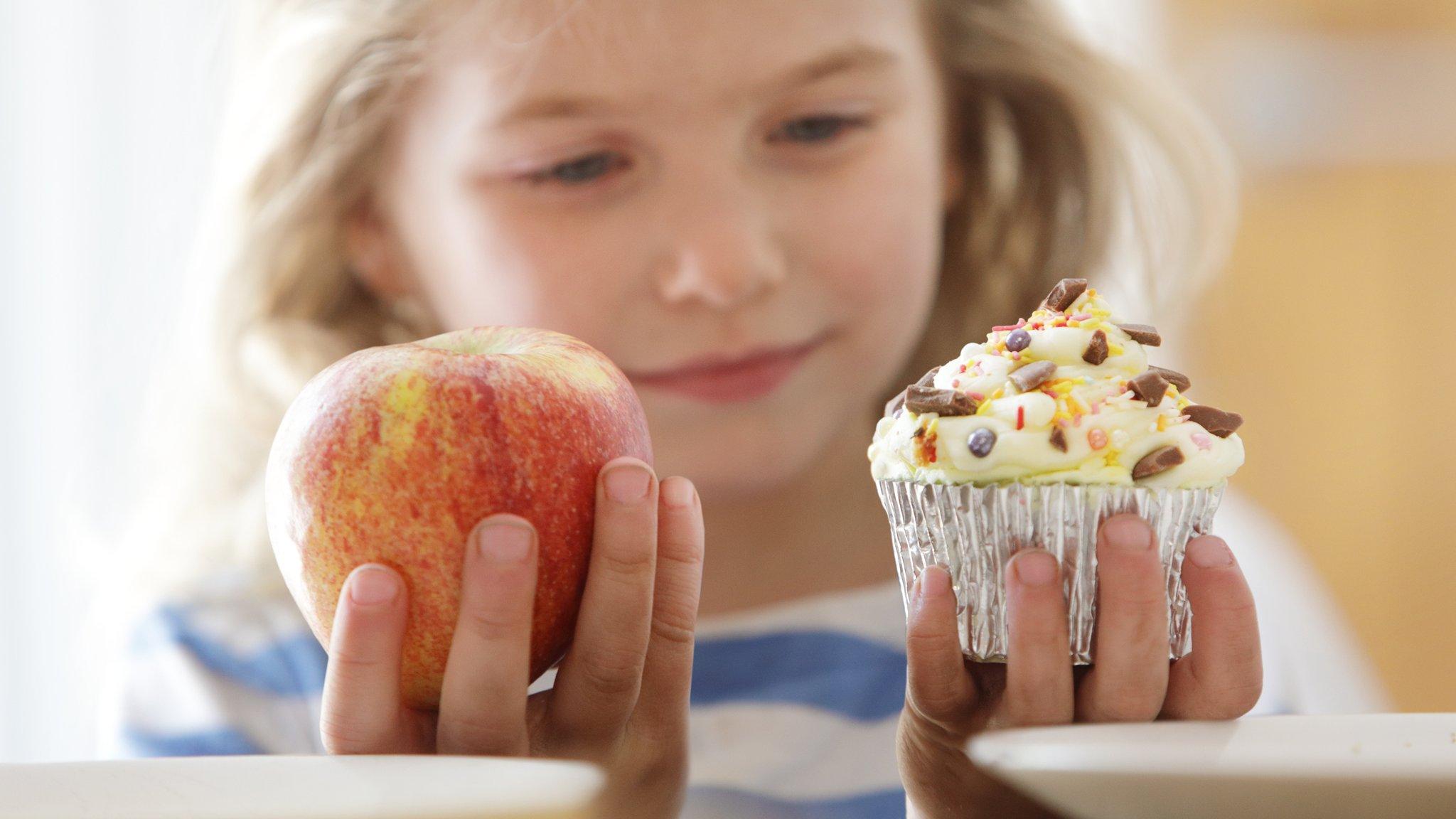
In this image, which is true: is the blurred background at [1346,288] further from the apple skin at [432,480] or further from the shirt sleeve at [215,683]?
the apple skin at [432,480]

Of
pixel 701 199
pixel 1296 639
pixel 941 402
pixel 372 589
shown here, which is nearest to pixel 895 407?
pixel 941 402

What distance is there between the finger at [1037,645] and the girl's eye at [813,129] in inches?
21.4

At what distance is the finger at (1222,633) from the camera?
0.54 metres

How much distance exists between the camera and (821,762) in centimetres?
96

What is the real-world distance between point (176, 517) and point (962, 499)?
1230 mm

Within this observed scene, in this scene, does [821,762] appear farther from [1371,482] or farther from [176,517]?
[1371,482]

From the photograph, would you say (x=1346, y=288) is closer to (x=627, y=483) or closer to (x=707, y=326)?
(x=707, y=326)

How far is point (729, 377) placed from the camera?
104 centimetres

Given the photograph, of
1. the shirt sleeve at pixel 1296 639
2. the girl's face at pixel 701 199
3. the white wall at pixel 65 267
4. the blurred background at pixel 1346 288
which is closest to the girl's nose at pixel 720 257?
the girl's face at pixel 701 199

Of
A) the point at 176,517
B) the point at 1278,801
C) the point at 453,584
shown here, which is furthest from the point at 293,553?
the point at 176,517

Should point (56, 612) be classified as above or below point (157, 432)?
below

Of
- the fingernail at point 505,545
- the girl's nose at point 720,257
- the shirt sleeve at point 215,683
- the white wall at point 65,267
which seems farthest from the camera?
the white wall at point 65,267

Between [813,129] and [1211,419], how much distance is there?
0.52 metres

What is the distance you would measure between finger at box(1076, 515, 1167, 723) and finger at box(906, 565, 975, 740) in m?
0.06
